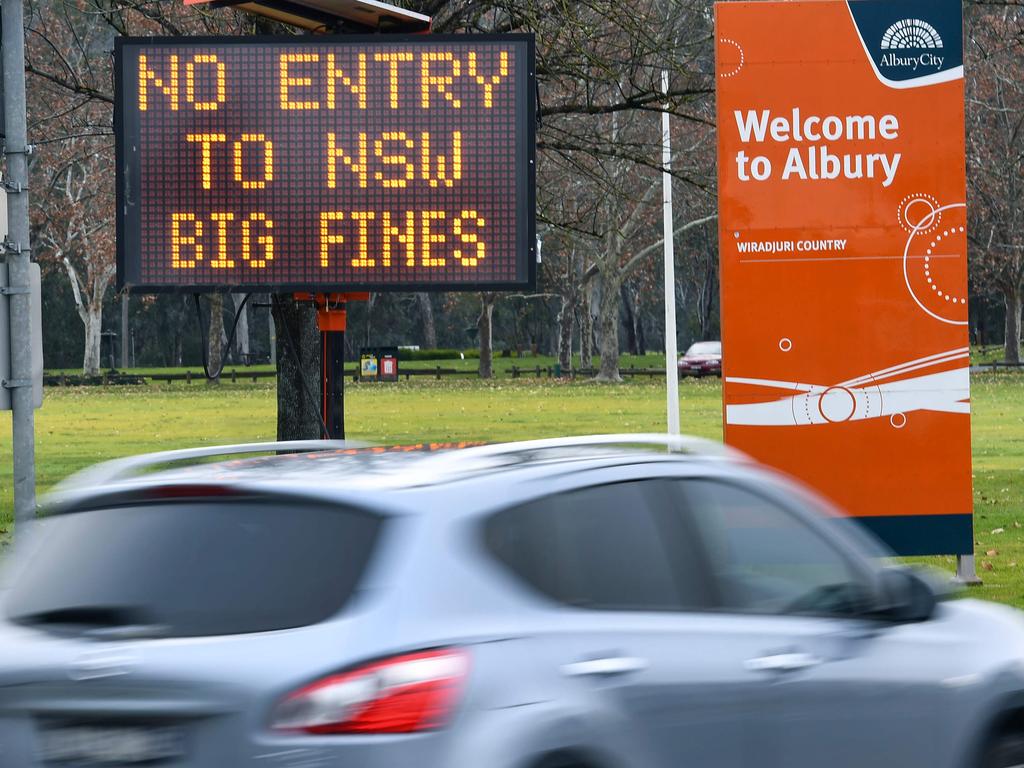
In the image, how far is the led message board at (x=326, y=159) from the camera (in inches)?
466

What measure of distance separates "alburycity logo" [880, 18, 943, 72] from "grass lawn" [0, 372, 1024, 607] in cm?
356

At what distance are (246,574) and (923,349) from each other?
27.3 feet

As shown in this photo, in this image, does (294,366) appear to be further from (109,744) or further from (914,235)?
(109,744)

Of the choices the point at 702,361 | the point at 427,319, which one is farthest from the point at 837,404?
the point at 427,319

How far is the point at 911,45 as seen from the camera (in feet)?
39.3

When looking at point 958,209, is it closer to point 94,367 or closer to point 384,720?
point 384,720

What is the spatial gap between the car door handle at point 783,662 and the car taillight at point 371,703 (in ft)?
3.71

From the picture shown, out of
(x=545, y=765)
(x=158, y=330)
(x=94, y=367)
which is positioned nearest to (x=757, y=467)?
(x=545, y=765)

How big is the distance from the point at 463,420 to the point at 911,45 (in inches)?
1054

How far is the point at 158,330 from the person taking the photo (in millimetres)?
101938

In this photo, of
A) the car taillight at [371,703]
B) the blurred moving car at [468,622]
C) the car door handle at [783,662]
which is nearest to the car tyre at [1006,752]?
the blurred moving car at [468,622]

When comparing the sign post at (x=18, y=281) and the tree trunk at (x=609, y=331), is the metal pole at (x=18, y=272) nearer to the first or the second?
the sign post at (x=18, y=281)

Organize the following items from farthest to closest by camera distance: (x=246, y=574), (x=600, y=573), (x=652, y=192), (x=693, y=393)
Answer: (x=652, y=192) < (x=693, y=393) < (x=600, y=573) < (x=246, y=574)

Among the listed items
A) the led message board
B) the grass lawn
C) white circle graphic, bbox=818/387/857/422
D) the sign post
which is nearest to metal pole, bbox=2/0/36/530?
the sign post
